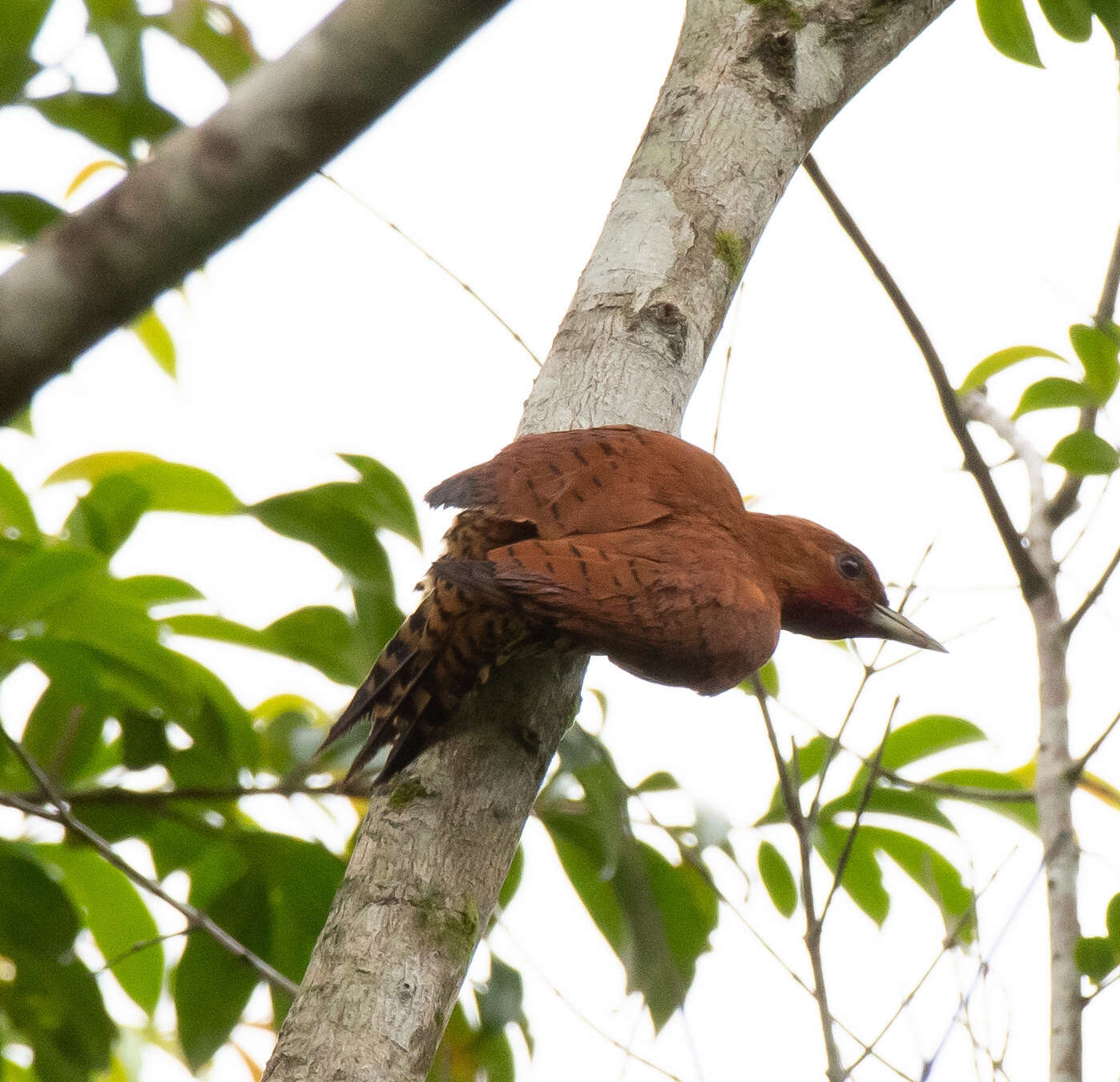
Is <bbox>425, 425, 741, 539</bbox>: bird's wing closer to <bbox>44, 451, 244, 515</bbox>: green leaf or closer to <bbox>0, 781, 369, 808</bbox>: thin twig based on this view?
<bbox>44, 451, 244, 515</bbox>: green leaf

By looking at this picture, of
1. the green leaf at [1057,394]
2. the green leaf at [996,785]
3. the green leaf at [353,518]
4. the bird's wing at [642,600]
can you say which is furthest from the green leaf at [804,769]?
the green leaf at [353,518]

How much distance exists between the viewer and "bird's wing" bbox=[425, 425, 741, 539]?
2.20 meters

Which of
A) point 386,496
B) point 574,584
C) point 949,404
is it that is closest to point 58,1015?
point 386,496

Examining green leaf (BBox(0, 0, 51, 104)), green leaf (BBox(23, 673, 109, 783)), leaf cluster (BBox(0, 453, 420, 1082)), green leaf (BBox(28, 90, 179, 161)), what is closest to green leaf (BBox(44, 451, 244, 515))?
leaf cluster (BBox(0, 453, 420, 1082))

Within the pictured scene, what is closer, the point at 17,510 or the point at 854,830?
the point at 854,830

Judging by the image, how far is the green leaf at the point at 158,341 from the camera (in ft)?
10.6

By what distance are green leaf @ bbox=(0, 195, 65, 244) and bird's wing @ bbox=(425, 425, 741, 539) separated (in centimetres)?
96

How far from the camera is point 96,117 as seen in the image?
8.43 ft

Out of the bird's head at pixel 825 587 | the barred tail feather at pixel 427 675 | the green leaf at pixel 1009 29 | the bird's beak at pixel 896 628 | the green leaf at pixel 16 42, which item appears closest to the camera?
the green leaf at pixel 16 42

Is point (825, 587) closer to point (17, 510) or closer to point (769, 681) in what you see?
point (769, 681)

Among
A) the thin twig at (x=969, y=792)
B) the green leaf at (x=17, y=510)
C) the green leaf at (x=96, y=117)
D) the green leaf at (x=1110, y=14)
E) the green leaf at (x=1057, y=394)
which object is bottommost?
the green leaf at (x=17, y=510)

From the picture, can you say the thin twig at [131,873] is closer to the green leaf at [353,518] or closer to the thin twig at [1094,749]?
the green leaf at [353,518]

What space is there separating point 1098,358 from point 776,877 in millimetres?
1246

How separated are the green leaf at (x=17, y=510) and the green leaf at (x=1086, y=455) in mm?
2013
